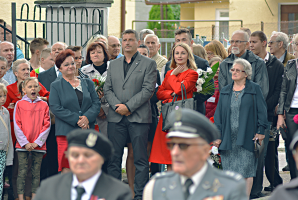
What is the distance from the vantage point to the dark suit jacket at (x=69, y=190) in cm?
308

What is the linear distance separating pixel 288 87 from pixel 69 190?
4.02m

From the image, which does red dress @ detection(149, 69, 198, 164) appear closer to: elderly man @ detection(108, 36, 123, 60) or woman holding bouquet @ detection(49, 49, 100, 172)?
woman holding bouquet @ detection(49, 49, 100, 172)

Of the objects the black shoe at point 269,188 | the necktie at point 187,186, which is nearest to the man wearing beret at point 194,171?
the necktie at point 187,186

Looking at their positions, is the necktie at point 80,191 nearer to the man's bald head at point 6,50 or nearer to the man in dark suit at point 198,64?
the man in dark suit at point 198,64

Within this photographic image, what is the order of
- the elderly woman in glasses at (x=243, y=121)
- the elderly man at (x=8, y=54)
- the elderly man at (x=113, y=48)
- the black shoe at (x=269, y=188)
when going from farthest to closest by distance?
1. the elderly man at (x=113, y=48)
2. the elderly man at (x=8, y=54)
3. the black shoe at (x=269, y=188)
4. the elderly woman in glasses at (x=243, y=121)

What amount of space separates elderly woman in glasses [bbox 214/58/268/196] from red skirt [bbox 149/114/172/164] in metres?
0.75

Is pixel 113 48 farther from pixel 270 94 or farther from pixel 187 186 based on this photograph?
pixel 187 186

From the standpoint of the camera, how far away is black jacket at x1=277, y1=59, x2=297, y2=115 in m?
6.20

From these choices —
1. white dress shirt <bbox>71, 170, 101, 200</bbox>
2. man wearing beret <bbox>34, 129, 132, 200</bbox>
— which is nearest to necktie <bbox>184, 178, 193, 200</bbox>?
man wearing beret <bbox>34, 129, 132, 200</bbox>

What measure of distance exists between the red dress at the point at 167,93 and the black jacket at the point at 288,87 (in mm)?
1156

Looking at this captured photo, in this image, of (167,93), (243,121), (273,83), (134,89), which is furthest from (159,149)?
(273,83)

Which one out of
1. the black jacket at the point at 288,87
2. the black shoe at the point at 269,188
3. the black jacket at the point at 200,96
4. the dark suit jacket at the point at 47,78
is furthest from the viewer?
the dark suit jacket at the point at 47,78

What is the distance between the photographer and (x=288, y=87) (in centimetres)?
626

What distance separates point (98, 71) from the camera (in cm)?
714
